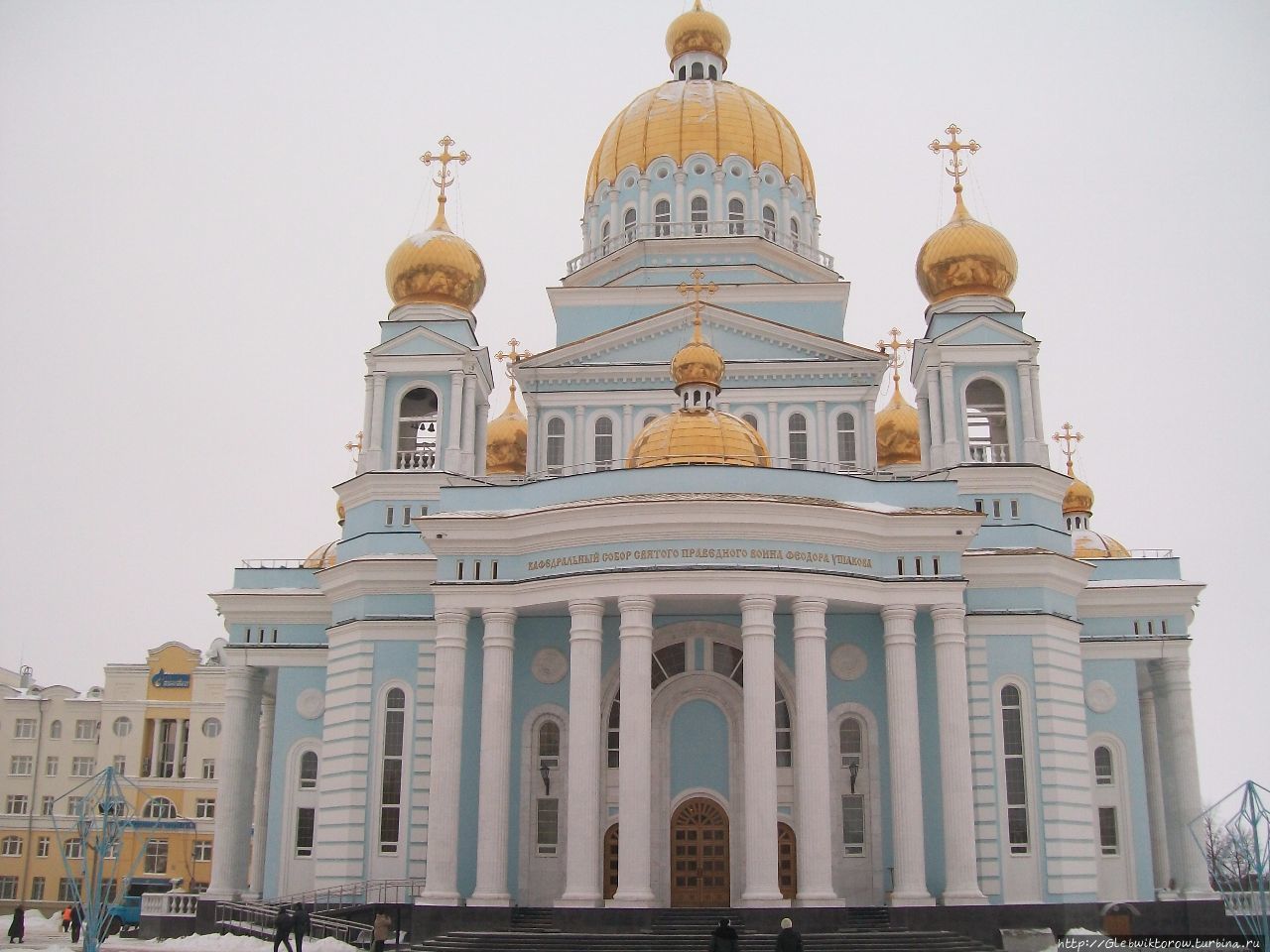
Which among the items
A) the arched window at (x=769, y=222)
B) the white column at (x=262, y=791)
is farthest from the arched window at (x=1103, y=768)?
the white column at (x=262, y=791)

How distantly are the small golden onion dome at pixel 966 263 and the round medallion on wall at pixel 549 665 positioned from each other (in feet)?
39.5

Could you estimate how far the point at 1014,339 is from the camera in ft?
103

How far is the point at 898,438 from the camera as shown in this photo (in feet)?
119

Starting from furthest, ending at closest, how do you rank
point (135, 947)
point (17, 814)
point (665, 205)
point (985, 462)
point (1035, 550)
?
point (17, 814) → point (665, 205) → point (985, 462) → point (1035, 550) → point (135, 947)

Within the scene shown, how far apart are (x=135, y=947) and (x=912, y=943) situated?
13.8 m

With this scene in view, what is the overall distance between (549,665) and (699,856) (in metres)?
4.57

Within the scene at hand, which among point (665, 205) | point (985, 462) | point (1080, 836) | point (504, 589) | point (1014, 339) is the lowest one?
point (1080, 836)

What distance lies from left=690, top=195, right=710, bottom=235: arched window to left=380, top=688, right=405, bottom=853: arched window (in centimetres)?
1423

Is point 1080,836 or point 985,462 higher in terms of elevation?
point 985,462

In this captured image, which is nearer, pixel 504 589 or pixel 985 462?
pixel 504 589

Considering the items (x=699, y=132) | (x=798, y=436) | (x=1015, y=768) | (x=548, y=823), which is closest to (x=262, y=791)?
(x=548, y=823)

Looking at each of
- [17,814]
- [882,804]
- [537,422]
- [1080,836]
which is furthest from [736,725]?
[17,814]

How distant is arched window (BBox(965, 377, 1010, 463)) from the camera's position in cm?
3141

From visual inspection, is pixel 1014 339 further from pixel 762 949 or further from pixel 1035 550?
pixel 762 949
